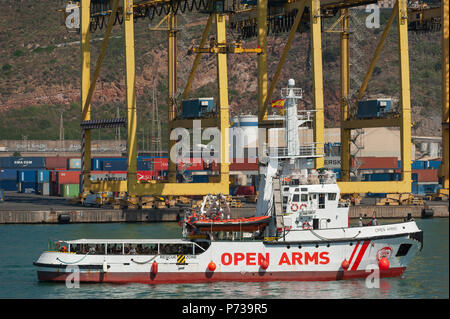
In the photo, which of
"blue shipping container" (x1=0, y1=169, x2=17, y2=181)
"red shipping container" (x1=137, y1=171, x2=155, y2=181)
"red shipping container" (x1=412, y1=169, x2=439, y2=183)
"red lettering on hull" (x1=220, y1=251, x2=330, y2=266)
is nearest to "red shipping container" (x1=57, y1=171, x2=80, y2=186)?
"red shipping container" (x1=137, y1=171, x2=155, y2=181)

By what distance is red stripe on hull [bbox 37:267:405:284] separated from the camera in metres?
47.4

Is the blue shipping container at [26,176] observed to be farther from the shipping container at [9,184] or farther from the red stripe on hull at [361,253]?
the red stripe on hull at [361,253]

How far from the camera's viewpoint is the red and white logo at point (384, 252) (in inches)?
1875

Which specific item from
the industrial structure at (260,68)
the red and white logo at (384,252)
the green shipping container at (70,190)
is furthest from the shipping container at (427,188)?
the red and white logo at (384,252)

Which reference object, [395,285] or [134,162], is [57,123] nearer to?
[134,162]

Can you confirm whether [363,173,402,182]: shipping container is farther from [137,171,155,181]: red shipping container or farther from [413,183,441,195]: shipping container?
[137,171,155,181]: red shipping container

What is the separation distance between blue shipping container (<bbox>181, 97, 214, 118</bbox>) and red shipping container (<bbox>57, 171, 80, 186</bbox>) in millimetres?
25210

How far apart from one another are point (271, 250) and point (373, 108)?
40029mm

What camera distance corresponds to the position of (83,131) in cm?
8806

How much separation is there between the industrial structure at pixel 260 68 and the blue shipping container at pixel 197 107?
0.91 metres

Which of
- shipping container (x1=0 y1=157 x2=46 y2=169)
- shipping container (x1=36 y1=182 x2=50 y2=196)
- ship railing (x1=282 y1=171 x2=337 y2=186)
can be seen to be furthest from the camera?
shipping container (x1=0 y1=157 x2=46 y2=169)

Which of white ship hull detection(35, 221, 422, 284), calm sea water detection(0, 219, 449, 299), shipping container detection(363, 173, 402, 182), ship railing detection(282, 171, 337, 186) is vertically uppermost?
ship railing detection(282, 171, 337, 186)

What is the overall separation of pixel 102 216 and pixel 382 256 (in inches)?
1412
